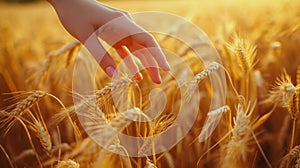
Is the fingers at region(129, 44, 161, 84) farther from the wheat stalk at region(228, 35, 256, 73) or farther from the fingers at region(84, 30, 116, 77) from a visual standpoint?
the wheat stalk at region(228, 35, 256, 73)

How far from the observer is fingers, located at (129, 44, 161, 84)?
1078 mm

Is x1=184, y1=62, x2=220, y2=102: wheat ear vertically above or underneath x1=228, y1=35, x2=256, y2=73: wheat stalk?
underneath

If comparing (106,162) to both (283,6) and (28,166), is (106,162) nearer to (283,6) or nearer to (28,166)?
(28,166)

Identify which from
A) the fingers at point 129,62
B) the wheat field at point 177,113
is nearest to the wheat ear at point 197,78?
the wheat field at point 177,113

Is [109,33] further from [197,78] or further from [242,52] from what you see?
[242,52]

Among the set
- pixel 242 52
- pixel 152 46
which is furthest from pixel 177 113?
pixel 152 46

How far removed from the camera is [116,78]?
1.06 meters

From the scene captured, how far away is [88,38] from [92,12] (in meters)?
0.07

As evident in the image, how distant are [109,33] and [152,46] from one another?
122 millimetres

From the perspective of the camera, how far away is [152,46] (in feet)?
3.48

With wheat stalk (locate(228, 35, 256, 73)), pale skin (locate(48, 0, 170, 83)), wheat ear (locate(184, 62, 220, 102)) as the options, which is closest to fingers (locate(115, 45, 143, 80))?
pale skin (locate(48, 0, 170, 83))

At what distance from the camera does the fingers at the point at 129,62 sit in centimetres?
108

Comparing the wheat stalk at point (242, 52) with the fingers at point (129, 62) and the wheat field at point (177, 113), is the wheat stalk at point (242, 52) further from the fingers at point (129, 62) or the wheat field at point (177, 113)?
the fingers at point (129, 62)

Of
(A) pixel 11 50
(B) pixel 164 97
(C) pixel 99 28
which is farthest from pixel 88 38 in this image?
(A) pixel 11 50
